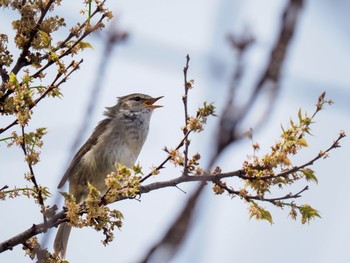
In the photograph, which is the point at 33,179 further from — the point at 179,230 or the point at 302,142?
the point at 179,230

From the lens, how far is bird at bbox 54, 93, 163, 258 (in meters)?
6.48

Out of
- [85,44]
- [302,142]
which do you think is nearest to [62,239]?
[85,44]

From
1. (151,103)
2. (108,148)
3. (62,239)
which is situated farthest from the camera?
(151,103)

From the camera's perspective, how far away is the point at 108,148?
6.70 metres

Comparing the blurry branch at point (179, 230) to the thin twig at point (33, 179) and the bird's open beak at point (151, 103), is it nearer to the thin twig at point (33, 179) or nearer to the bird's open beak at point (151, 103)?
the thin twig at point (33, 179)

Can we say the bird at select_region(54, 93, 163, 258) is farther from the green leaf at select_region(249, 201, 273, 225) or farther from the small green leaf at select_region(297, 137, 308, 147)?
the small green leaf at select_region(297, 137, 308, 147)

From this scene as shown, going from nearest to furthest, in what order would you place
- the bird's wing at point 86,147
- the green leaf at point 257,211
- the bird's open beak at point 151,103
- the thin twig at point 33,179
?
the thin twig at point 33,179, the green leaf at point 257,211, the bird's wing at point 86,147, the bird's open beak at point 151,103

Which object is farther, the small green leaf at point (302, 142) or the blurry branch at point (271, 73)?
the small green leaf at point (302, 142)

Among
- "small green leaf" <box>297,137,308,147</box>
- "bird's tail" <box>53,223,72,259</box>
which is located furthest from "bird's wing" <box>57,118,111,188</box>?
"small green leaf" <box>297,137,308,147</box>

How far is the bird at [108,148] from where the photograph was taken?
21.3 ft

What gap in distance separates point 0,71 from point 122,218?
48.7 inches

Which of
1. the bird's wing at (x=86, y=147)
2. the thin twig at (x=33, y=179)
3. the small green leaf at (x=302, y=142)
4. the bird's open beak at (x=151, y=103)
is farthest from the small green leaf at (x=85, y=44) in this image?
the bird's open beak at (x=151, y=103)

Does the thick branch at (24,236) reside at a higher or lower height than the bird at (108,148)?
lower

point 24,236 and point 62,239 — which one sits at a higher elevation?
point 62,239
